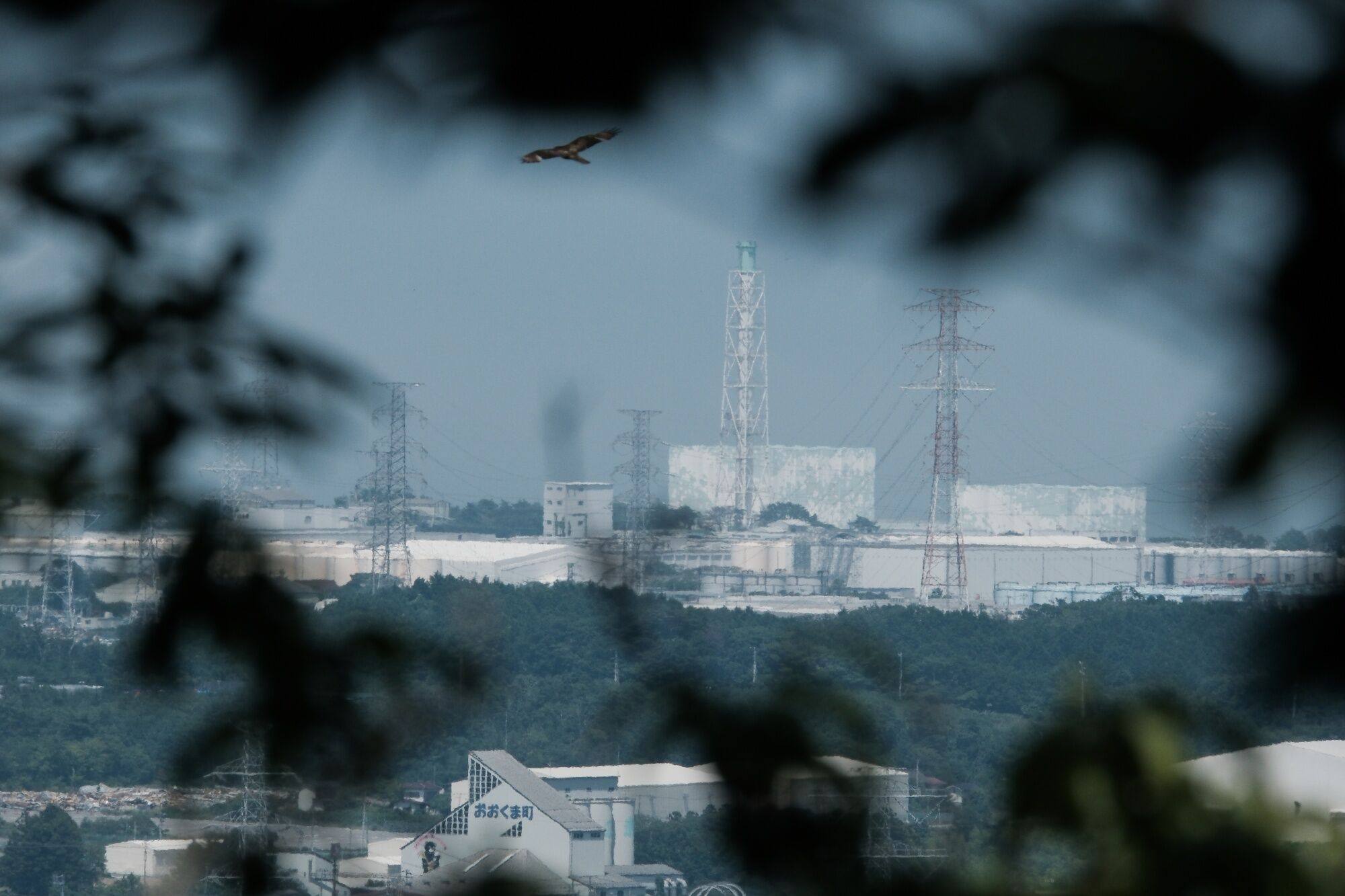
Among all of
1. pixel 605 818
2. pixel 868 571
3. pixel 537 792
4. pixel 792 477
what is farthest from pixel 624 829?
pixel 868 571

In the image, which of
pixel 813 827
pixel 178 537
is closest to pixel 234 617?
pixel 178 537

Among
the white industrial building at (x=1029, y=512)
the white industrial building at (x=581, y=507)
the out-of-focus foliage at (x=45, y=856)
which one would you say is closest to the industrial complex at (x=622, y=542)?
the white industrial building at (x=581, y=507)

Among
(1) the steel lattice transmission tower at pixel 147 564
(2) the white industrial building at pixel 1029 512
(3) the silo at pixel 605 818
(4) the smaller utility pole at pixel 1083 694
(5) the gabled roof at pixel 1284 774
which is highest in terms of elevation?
(2) the white industrial building at pixel 1029 512

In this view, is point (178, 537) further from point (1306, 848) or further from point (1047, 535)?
point (1047, 535)

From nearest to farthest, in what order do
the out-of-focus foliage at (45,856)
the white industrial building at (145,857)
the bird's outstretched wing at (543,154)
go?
the bird's outstretched wing at (543,154), the white industrial building at (145,857), the out-of-focus foliage at (45,856)

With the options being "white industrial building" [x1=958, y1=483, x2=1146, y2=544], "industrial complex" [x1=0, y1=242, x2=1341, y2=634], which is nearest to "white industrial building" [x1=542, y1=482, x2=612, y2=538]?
"industrial complex" [x1=0, y1=242, x2=1341, y2=634]

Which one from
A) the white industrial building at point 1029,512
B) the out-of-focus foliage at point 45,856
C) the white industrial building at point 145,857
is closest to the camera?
the white industrial building at point 145,857

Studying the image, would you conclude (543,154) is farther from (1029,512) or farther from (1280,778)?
(1029,512)

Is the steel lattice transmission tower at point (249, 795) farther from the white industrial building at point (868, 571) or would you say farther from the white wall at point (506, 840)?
the white industrial building at point (868, 571)
